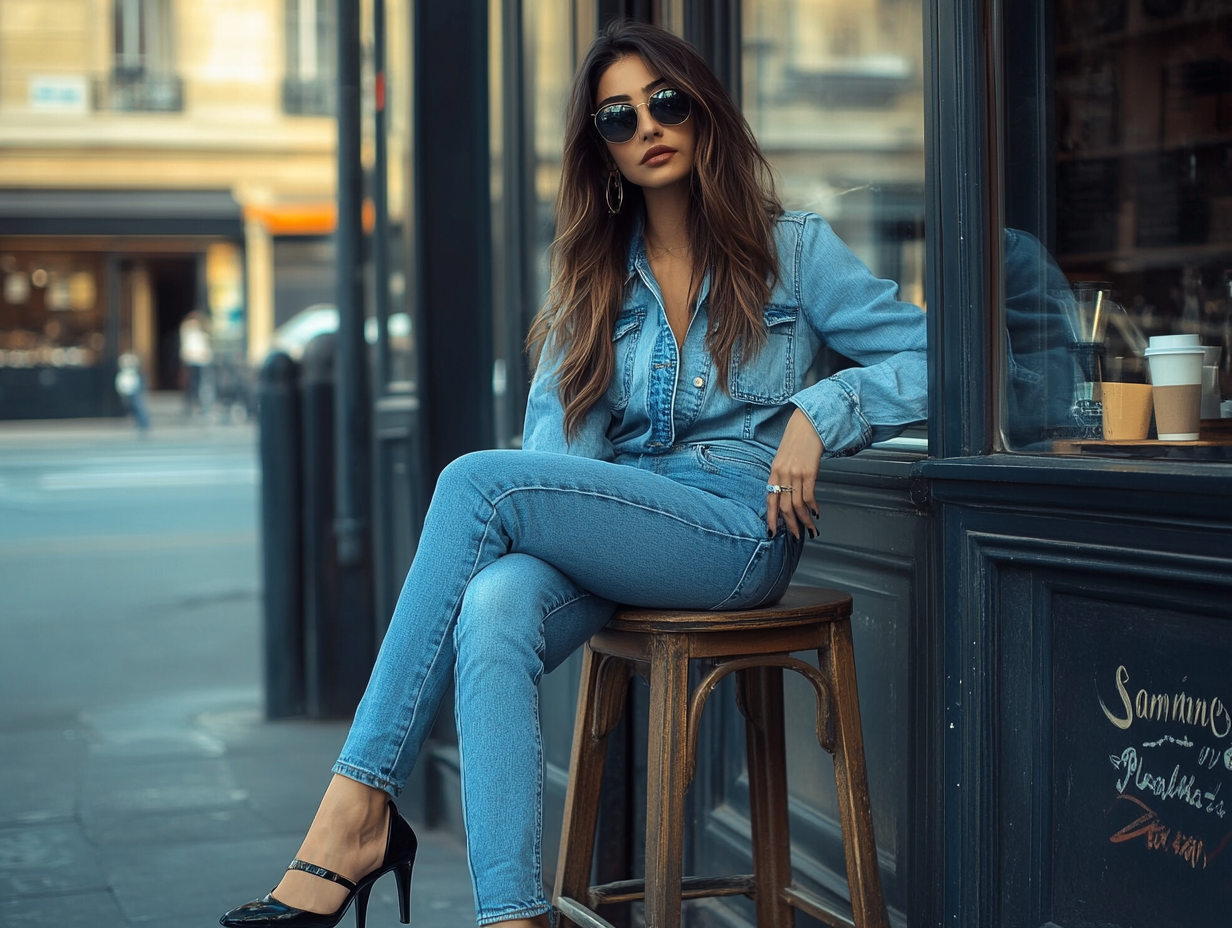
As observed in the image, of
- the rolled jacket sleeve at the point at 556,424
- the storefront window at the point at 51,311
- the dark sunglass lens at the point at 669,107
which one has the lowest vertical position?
the rolled jacket sleeve at the point at 556,424

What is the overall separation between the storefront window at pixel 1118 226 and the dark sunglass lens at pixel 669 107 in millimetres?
504

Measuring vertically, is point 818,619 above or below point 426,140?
below

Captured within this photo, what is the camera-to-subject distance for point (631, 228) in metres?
2.48

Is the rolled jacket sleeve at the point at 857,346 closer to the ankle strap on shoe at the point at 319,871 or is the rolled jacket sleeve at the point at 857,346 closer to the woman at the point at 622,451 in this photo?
the woman at the point at 622,451

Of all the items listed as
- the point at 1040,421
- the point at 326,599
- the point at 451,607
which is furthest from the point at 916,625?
the point at 326,599

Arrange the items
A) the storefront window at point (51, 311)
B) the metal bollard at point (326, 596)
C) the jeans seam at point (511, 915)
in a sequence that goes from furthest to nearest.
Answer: the storefront window at point (51, 311), the metal bollard at point (326, 596), the jeans seam at point (511, 915)

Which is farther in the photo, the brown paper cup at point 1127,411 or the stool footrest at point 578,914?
the stool footrest at point 578,914

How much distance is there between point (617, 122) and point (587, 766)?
1.06 meters

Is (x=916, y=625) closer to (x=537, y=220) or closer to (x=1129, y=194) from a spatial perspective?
(x=1129, y=194)

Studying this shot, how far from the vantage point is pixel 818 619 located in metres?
2.13

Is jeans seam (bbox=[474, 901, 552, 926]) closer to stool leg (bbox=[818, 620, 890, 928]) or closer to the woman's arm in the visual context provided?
stool leg (bbox=[818, 620, 890, 928])

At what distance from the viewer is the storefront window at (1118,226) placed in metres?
2.05

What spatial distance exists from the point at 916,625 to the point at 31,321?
23820mm

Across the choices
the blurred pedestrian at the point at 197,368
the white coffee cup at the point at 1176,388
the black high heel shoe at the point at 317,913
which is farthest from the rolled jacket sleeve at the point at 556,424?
the blurred pedestrian at the point at 197,368
